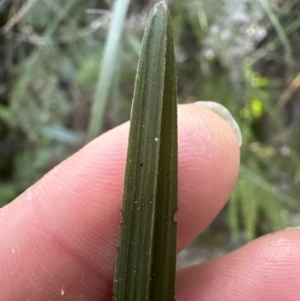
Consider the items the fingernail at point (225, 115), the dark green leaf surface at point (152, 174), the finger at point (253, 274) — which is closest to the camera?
the dark green leaf surface at point (152, 174)

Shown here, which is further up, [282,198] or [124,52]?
[124,52]

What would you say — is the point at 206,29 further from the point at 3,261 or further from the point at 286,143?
the point at 3,261

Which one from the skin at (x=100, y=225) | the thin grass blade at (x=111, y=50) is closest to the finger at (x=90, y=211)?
the skin at (x=100, y=225)

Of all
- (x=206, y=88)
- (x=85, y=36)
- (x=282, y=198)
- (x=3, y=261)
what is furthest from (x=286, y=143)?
(x=3, y=261)

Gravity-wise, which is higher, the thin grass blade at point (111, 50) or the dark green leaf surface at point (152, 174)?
the thin grass blade at point (111, 50)

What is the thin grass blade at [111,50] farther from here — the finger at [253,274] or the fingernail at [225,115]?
the finger at [253,274]

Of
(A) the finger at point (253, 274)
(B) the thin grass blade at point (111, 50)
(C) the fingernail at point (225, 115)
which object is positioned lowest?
(A) the finger at point (253, 274)
